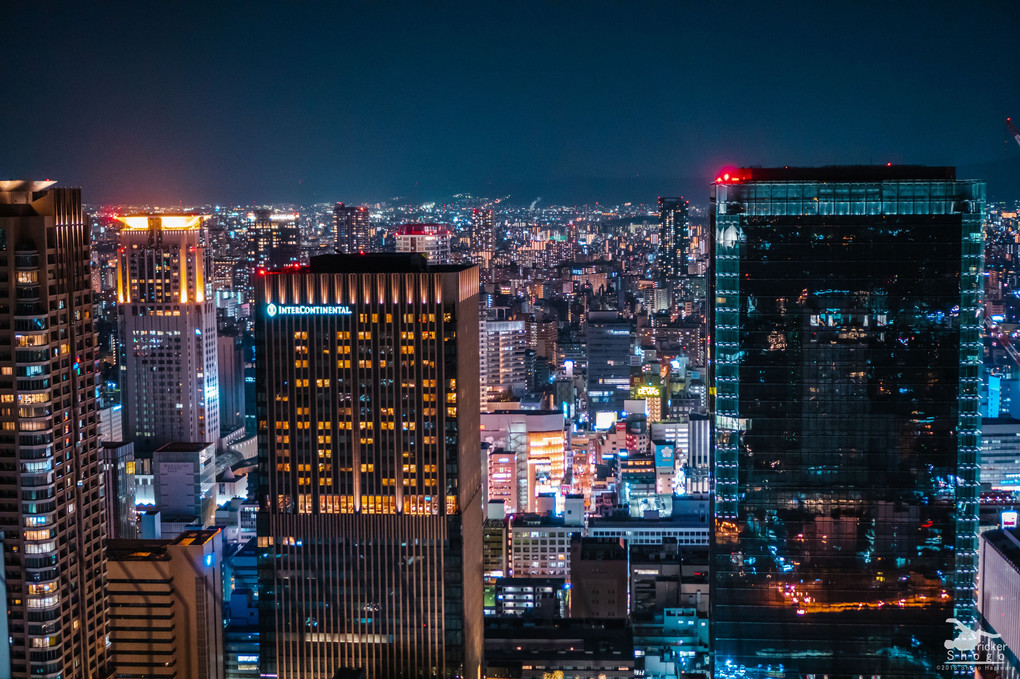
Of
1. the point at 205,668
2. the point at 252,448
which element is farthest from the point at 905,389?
the point at 252,448

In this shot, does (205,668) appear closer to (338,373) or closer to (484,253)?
(338,373)

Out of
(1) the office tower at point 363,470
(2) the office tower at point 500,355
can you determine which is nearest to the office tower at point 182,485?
(2) the office tower at point 500,355

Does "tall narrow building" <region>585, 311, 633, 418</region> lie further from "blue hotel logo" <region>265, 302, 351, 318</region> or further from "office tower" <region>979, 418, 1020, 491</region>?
"blue hotel logo" <region>265, 302, 351, 318</region>

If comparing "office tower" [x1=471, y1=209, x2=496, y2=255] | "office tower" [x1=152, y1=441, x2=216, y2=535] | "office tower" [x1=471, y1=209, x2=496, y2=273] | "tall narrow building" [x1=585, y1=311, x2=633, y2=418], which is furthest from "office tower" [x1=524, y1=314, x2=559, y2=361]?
"office tower" [x1=152, y1=441, x2=216, y2=535]

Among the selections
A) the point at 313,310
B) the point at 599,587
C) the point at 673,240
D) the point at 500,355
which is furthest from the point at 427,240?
the point at 313,310

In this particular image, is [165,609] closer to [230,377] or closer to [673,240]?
[230,377]

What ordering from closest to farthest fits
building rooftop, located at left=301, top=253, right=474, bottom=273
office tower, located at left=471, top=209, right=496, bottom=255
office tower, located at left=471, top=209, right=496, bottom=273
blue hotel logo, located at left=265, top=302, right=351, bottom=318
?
blue hotel logo, located at left=265, top=302, right=351, bottom=318 → building rooftop, located at left=301, top=253, right=474, bottom=273 → office tower, located at left=471, top=209, right=496, bottom=255 → office tower, located at left=471, top=209, right=496, bottom=273
